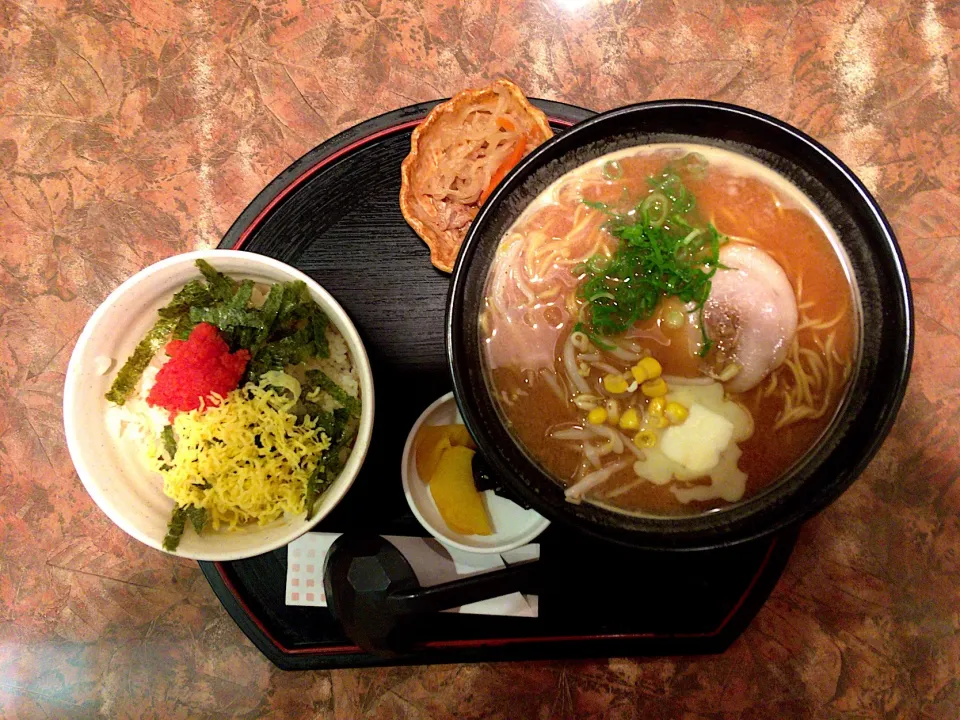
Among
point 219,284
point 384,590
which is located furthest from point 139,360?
point 384,590

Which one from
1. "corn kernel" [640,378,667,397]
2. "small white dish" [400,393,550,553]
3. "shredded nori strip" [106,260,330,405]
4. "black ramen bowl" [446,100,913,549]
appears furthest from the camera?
"small white dish" [400,393,550,553]

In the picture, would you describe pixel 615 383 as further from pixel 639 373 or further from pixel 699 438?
pixel 699 438

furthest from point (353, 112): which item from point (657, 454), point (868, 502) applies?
point (868, 502)

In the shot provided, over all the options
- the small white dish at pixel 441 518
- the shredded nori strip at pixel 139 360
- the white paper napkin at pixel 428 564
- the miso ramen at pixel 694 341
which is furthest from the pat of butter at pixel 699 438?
the shredded nori strip at pixel 139 360

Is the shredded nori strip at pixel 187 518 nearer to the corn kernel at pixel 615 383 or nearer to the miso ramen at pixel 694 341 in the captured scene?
the miso ramen at pixel 694 341

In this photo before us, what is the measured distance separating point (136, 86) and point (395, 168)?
1.24m

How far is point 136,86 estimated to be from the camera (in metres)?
2.52

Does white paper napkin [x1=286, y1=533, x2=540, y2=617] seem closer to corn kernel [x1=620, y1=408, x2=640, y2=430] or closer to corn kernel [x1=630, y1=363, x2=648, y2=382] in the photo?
corn kernel [x1=620, y1=408, x2=640, y2=430]

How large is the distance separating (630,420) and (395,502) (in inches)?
36.1

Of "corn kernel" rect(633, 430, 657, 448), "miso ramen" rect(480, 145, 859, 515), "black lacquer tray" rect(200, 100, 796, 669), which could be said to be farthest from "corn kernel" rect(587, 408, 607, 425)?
"black lacquer tray" rect(200, 100, 796, 669)

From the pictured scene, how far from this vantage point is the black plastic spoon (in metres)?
2.05

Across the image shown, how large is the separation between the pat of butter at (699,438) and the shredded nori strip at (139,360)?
1609 millimetres

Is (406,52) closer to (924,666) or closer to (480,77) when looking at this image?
(480,77)

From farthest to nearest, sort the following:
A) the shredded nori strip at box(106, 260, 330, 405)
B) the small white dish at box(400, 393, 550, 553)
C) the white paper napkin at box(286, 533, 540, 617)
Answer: the white paper napkin at box(286, 533, 540, 617) < the small white dish at box(400, 393, 550, 553) < the shredded nori strip at box(106, 260, 330, 405)
